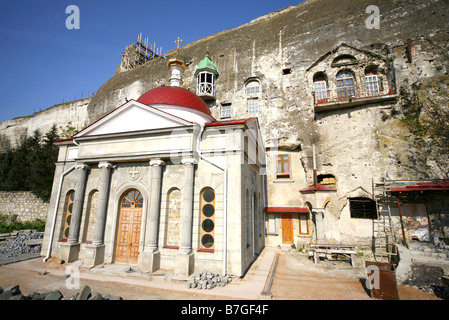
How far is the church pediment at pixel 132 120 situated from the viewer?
34.0 ft

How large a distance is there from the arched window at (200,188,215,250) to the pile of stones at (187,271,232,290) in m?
1.14

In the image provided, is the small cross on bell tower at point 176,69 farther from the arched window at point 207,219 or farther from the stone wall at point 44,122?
the stone wall at point 44,122

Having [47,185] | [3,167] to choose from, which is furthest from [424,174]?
[3,167]

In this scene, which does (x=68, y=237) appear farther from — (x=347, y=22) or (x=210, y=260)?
(x=347, y=22)

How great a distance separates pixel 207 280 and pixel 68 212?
8822mm

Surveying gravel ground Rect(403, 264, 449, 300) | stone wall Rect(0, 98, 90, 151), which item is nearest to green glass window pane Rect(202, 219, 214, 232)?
gravel ground Rect(403, 264, 449, 300)

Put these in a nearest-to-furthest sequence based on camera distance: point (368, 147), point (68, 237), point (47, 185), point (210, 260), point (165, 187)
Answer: point (210, 260)
point (165, 187)
point (68, 237)
point (368, 147)
point (47, 185)

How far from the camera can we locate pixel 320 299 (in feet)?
23.4

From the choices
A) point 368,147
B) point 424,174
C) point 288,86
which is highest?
point 288,86

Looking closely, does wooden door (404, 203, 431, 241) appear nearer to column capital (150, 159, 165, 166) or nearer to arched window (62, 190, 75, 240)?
column capital (150, 159, 165, 166)

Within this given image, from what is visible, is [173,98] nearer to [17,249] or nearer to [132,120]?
[132,120]

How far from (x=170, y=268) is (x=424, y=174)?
14951mm

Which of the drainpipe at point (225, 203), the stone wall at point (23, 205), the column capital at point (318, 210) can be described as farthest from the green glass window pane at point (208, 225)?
the stone wall at point (23, 205)

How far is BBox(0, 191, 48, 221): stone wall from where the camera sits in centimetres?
2139
